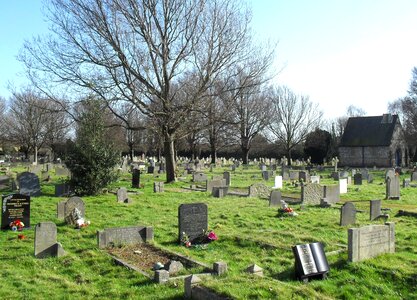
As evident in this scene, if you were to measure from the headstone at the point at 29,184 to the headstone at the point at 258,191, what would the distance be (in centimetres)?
955

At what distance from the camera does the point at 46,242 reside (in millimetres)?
10352

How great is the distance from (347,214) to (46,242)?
8.29 m

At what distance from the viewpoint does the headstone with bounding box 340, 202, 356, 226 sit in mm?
13406

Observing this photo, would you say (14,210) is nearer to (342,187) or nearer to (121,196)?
(121,196)

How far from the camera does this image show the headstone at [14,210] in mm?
12688

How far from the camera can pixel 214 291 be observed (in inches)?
271

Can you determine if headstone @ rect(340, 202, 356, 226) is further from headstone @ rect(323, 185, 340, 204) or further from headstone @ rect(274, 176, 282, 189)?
headstone @ rect(274, 176, 282, 189)

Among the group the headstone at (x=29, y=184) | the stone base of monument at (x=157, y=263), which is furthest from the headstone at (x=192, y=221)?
the headstone at (x=29, y=184)

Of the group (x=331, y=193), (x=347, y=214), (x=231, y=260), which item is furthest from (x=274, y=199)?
(x=231, y=260)

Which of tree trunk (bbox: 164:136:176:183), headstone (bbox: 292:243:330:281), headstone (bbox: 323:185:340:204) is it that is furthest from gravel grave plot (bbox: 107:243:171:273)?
tree trunk (bbox: 164:136:176:183)

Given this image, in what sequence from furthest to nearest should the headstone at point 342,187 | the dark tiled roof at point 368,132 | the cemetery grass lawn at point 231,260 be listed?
1. the dark tiled roof at point 368,132
2. the headstone at point 342,187
3. the cemetery grass lawn at point 231,260

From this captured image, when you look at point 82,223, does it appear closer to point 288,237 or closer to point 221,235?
point 221,235

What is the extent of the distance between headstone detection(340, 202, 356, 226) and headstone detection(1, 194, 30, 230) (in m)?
8.90

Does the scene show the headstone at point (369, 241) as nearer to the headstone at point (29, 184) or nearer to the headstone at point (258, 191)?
the headstone at point (258, 191)
